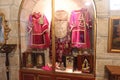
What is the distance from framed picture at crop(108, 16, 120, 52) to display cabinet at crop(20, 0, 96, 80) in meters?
0.25

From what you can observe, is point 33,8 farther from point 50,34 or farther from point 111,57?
point 111,57

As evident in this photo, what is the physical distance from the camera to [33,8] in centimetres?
315

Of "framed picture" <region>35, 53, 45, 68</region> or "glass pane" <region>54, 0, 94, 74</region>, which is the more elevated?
"glass pane" <region>54, 0, 94, 74</region>

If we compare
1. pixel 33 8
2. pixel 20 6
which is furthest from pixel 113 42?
pixel 20 6

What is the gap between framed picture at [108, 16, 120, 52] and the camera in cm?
259

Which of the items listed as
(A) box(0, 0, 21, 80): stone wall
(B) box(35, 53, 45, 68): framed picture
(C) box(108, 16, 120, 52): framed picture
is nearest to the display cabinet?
(B) box(35, 53, 45, 68): framed picture

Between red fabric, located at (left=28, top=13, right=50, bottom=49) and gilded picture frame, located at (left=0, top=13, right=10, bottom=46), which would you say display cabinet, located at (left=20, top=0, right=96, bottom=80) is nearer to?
red fabric, located at (left=28, top=13, right=50, bottom=49)

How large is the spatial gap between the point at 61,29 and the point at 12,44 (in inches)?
38.5

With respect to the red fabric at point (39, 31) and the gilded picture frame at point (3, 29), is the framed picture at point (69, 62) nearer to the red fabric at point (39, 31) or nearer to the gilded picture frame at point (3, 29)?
the red fabric at point (39, 31)

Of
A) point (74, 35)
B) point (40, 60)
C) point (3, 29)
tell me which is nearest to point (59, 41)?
point (74, 35)

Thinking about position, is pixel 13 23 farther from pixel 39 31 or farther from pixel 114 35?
pixel 114 35

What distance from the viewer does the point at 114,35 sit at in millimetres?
2615

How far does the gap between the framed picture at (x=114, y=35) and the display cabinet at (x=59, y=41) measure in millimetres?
251

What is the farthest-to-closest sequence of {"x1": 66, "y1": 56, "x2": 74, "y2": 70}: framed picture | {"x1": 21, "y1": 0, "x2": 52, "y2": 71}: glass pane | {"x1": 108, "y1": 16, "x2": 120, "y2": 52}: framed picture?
1. {"x1": 21, "y1": 0, "x2": 52, "y2": 71}: glass pane
2. {"x1": 66, "y1": 56, "x2": 74, "y2": 70}: framed picture
3. {"x1": 108, "y1": 16, "x2": 120, "y2": 52}: framed picture
